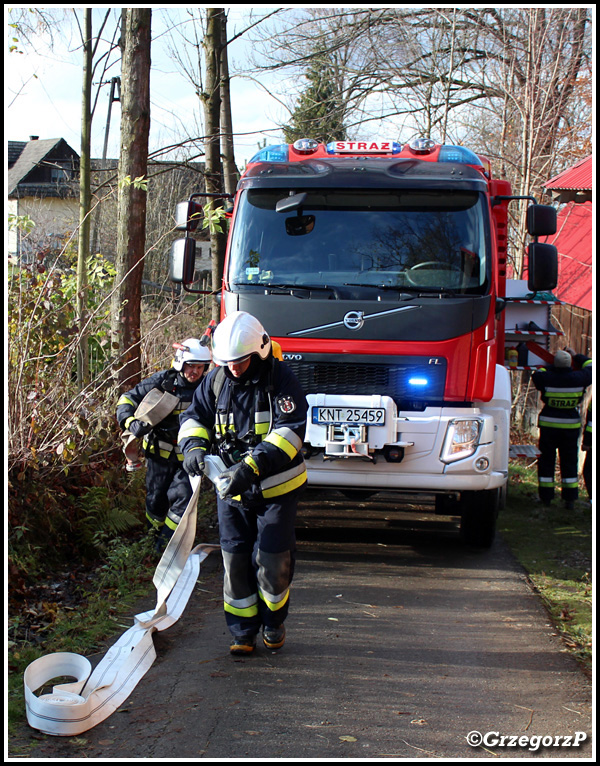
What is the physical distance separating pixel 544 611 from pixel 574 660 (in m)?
0.87

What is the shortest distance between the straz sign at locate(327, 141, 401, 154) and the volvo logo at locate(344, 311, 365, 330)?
5.29 feet

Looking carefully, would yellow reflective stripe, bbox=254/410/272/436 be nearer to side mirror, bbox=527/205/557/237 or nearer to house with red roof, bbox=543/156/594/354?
side mirror, bbox=527/205/557/237

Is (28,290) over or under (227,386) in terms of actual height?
over

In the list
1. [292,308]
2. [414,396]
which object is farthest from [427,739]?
[292,308]

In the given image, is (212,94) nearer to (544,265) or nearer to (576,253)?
(544,265)

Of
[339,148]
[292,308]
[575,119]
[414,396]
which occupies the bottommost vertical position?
[414,396]

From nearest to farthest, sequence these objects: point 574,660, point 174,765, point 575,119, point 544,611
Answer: point 174,765
point 574,660
point 544,611
point 575,119

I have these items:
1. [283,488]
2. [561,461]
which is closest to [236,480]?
[283,488]

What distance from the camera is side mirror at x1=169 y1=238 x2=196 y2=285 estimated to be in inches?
266

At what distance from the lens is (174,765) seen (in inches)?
127

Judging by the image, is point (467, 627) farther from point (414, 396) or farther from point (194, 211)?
point (194, 211)

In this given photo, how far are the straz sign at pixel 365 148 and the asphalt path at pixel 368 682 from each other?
11.3 feet

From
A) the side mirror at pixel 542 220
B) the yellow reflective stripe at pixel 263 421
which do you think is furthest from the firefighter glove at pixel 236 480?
the side mirror at pixel 542 220

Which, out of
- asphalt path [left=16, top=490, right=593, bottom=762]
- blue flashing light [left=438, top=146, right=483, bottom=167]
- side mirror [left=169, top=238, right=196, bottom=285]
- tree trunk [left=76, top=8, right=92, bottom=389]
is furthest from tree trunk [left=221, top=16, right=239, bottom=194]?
asphalt path [left=16, top=490, right=593, bottom=762]
